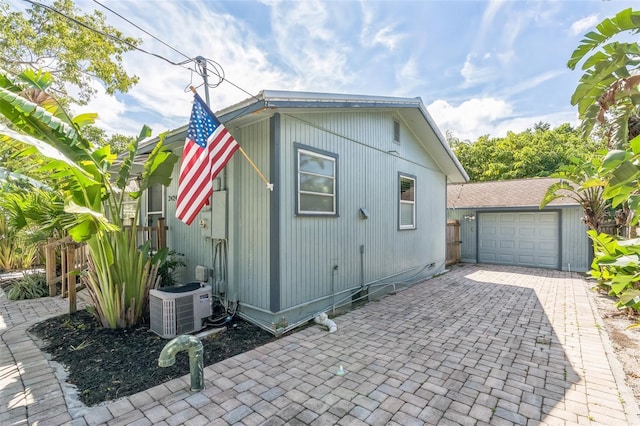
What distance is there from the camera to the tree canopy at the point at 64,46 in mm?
9227

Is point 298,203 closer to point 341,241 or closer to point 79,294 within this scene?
point 341,241

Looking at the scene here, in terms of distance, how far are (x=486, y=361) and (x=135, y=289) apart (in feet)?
16.8

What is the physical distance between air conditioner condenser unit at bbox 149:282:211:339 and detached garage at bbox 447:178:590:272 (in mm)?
11622

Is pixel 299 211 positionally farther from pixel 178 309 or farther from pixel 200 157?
pixel 178 309

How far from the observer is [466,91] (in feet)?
49.0

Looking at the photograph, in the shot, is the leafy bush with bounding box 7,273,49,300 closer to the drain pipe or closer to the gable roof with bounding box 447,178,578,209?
the drain pipe

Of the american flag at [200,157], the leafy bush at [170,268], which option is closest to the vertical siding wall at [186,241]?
the leafy bush at [170,268]

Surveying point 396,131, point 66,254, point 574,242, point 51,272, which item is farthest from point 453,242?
point 51,272

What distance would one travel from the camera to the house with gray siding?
466cm

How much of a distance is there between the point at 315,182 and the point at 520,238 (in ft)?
34.3

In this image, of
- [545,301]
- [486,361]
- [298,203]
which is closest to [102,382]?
[298,203]

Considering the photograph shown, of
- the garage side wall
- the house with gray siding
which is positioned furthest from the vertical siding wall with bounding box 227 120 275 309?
the garage side wall

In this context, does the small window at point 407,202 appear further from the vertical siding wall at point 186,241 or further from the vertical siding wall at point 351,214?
the vertical siding wall at point 186,241

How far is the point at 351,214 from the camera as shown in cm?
620
